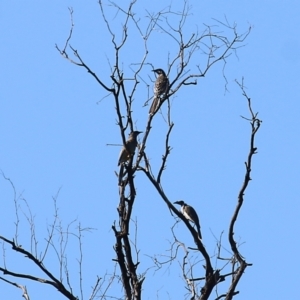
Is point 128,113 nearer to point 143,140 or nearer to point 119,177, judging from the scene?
point 143,140

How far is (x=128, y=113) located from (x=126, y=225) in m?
0.91

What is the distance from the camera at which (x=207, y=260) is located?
6258 millimetres

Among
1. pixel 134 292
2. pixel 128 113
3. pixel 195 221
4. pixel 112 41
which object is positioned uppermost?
pixel 195 221

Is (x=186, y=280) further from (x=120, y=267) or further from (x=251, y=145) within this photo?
(x=251, y=145)

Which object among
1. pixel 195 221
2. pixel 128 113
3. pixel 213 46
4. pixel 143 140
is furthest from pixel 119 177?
pixel 195 221

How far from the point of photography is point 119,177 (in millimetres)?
7078

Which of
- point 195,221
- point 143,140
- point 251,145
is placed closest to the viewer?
point 251,145

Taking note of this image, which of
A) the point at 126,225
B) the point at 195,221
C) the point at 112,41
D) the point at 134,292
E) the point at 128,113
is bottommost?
the point at 134,292

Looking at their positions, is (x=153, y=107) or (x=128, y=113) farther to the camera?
(x=153, y=107)

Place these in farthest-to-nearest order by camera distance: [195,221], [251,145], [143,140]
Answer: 1. [195,221]
2. [143,140]
3. [251,145]

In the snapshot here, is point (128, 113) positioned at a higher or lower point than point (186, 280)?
higher

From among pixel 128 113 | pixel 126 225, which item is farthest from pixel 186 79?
pixel 126 225

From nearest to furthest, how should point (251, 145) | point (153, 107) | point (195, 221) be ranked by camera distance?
point (251, 145), point (153, 107), point (195, 221)

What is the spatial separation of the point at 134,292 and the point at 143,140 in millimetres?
1352
